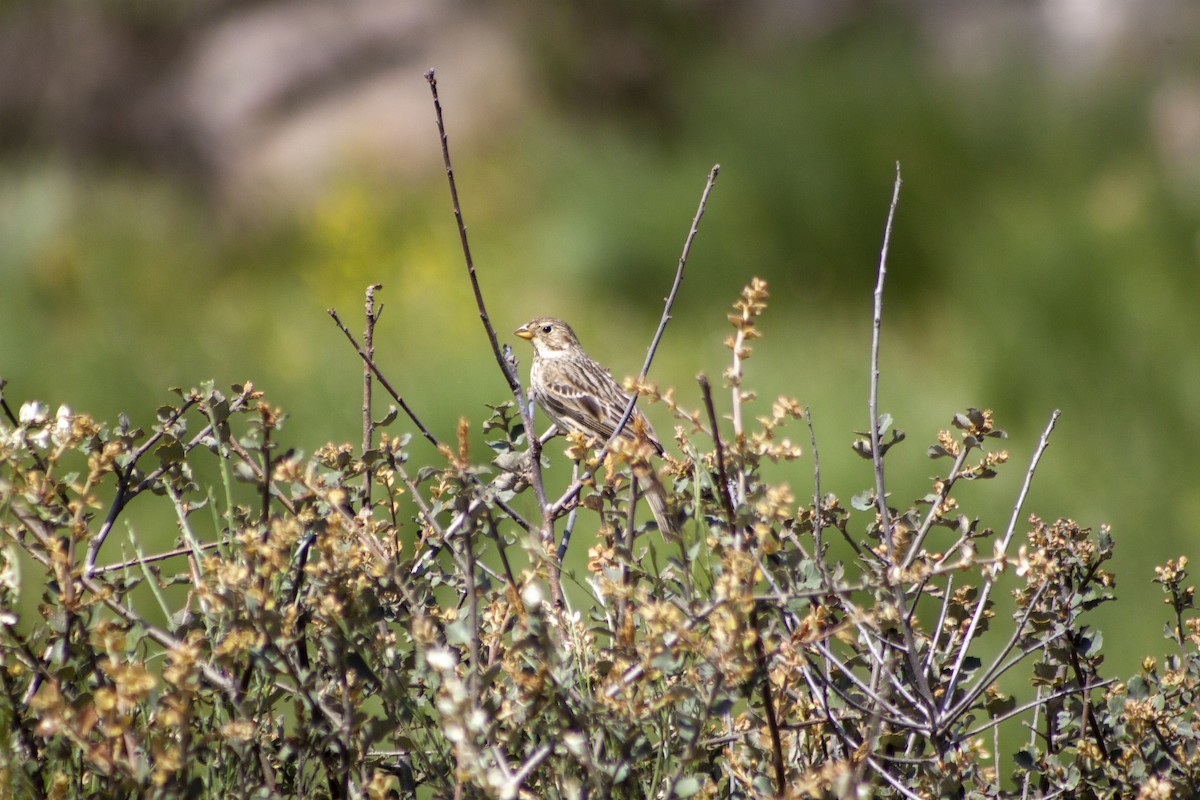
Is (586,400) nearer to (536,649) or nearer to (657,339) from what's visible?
(657,339)

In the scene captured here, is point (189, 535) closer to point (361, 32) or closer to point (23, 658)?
point (23, 658)

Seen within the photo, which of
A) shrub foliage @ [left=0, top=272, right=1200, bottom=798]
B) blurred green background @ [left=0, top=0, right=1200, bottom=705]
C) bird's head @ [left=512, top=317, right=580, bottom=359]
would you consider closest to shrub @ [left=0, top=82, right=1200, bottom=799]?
shrub foliage @ [left=0, top=272, right=1200, bottom=798]

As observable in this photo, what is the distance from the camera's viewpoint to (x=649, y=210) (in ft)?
31.1

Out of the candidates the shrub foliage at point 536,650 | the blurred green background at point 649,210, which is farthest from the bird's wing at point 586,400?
the shrub foliage at point 536,650

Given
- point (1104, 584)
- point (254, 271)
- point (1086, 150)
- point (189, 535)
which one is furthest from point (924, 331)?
point (189, 535)

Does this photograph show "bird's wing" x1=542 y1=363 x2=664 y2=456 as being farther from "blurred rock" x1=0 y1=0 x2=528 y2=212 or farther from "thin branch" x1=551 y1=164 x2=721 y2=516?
"blurred rock" x1=0 y1=0 x2=528 y2=212

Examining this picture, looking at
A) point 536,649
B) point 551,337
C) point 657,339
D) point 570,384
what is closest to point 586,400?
point 570,384

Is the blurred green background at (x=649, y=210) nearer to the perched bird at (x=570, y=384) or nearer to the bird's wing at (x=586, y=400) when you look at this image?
the perched bird at (x=570, y=384)

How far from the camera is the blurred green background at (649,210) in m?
6.64

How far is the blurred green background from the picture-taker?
6641mm

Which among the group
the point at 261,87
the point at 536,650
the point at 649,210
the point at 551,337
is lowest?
the point at 536,650

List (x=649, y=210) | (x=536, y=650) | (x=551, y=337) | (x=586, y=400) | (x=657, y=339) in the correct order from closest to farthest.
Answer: (x=536, y=650), (x=657, y=339), (x=586, y=400), (x=551, y=337), (x=649, y=210)

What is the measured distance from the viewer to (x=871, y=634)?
218cm

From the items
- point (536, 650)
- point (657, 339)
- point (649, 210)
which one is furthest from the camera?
point (649, 210)
